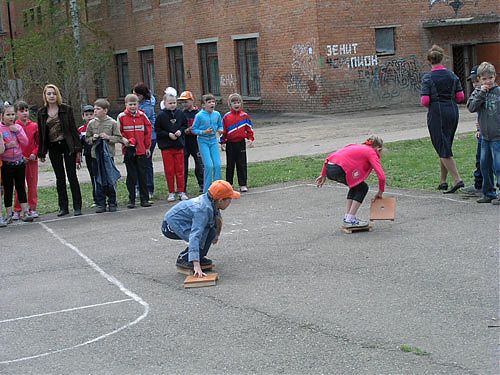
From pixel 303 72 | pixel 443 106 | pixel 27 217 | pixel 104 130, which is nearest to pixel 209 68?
pixel 303 72

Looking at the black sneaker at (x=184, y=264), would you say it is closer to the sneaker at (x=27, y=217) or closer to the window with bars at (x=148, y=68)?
the sneaker at (x=27, y=217)

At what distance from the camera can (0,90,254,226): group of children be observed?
41.3 feet

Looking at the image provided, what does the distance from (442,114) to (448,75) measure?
56cm

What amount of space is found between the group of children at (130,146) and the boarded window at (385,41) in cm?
1814

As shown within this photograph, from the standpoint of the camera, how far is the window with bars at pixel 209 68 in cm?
3600

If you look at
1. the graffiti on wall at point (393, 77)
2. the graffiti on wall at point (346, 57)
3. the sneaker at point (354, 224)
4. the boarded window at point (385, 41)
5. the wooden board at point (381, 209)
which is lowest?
the sneaker at point (354, 224)

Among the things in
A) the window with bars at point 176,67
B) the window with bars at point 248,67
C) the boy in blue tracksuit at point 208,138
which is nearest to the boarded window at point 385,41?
→ the window with bars at point 248,67

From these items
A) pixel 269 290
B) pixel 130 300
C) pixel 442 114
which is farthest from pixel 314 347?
pixel 442 114

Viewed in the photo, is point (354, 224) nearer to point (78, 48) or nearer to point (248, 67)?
point (78, 48)

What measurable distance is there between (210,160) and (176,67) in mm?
26126

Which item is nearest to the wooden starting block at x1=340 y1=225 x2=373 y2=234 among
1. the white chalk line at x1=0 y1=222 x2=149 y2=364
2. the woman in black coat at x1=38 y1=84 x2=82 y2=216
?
the white chalk line at x1=0 y1=222 x2=149 y2=364

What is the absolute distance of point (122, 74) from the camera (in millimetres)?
43750

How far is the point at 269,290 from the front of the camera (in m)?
7.69

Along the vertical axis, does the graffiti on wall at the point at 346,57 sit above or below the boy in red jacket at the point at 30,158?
above
